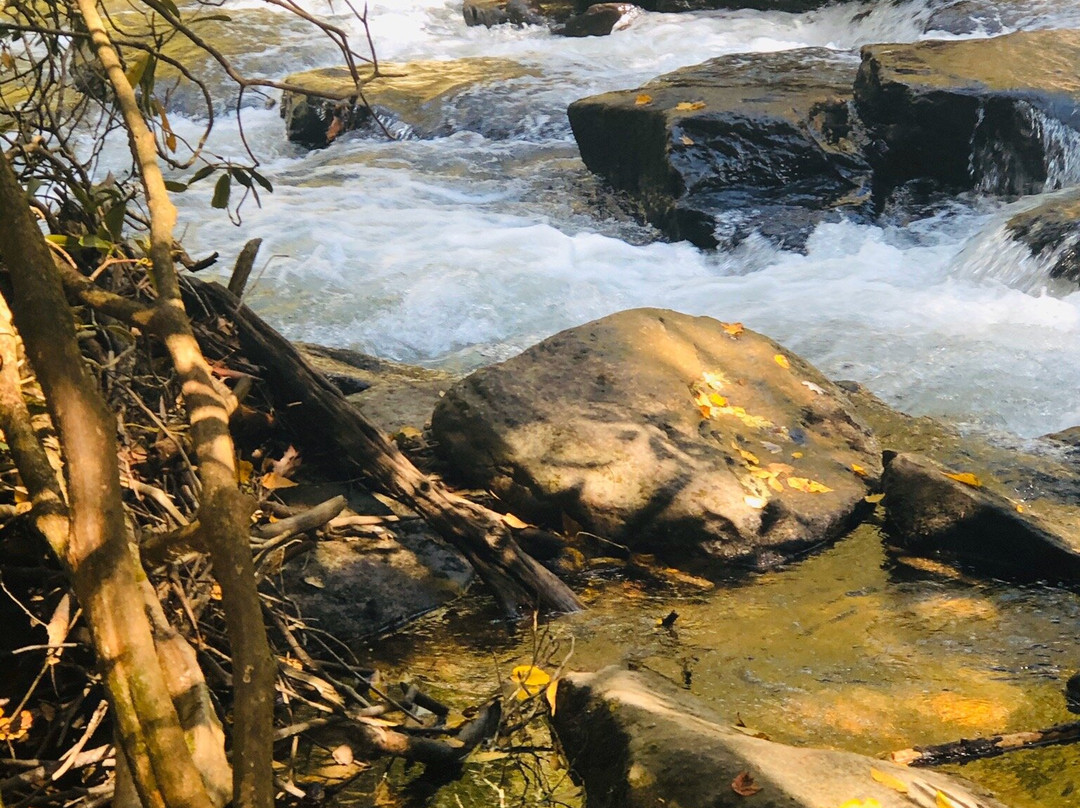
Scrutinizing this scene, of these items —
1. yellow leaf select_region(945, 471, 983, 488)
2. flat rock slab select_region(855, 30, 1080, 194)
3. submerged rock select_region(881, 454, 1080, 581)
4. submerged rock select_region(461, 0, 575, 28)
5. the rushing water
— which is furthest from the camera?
submerged rock select_region(461, 0, 575, 28)

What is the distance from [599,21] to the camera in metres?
15.7

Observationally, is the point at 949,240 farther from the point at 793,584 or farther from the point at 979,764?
the point at 979,764

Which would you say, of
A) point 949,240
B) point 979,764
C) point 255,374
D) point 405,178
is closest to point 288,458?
point 255,374

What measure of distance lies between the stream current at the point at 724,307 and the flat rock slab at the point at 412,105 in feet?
0.62

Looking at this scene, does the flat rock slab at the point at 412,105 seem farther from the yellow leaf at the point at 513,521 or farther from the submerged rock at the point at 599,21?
the yellow leaf at the point at 513,521

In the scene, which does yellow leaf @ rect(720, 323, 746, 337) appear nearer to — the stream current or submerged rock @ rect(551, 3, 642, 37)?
the stream current

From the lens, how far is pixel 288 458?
3.51m

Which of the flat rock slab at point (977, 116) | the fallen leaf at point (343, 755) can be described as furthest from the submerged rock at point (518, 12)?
the fallen leaf at point (343, 755)

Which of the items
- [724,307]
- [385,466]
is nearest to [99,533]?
[385,466]

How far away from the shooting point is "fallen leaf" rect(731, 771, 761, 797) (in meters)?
1.93

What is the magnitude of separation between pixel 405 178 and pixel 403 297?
3.23 m

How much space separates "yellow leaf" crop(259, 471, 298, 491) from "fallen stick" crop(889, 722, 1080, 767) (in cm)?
198

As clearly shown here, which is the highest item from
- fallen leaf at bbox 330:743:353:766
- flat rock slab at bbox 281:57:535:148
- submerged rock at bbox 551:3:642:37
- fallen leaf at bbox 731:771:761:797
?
submerged rock at bbox 551:3:642:37

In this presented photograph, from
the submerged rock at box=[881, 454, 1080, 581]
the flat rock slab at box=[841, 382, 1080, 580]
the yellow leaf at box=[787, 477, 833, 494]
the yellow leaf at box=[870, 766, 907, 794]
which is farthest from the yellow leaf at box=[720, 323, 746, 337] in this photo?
the yellow leaf at box=[870, 766, 907, 794]
